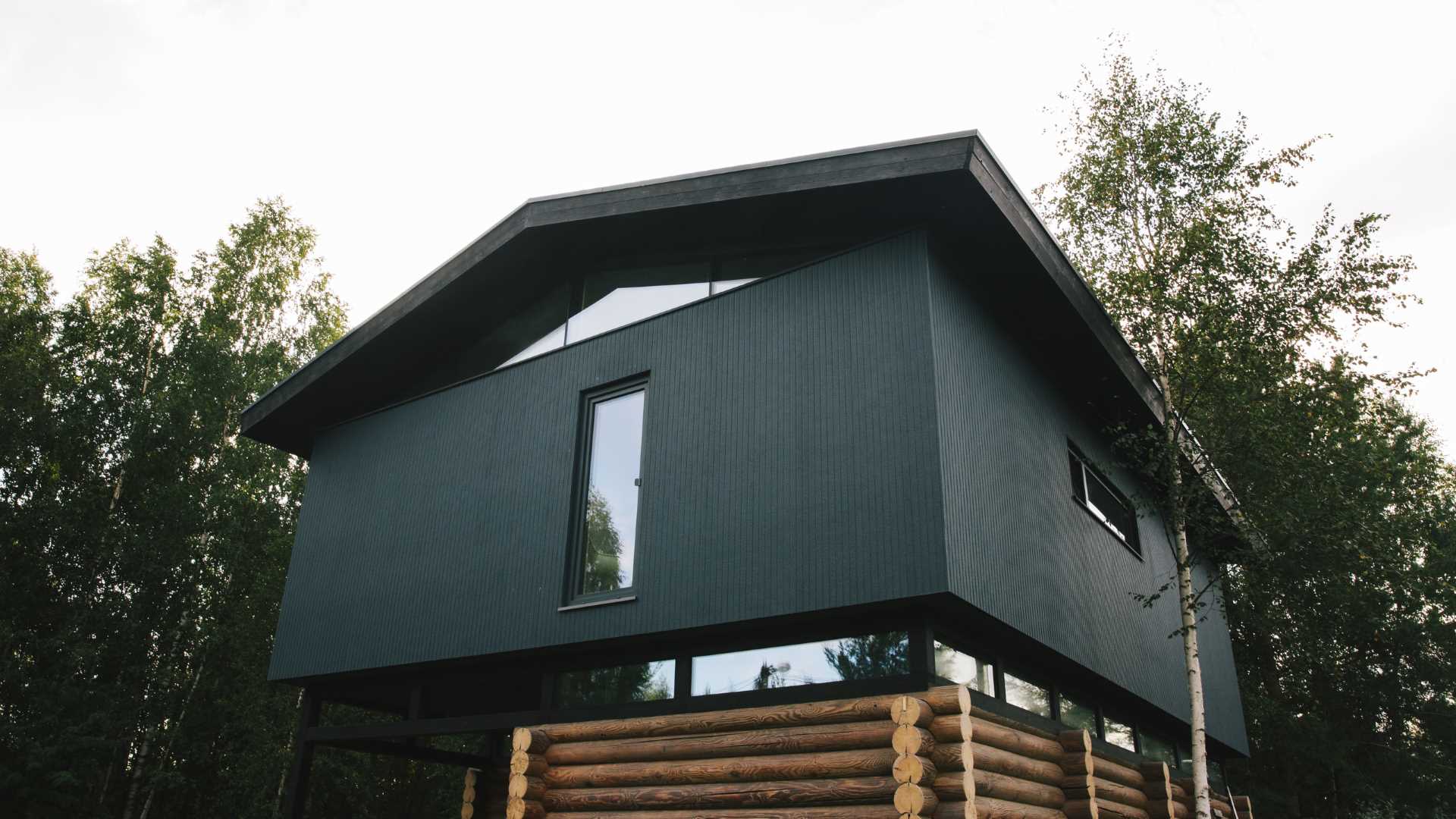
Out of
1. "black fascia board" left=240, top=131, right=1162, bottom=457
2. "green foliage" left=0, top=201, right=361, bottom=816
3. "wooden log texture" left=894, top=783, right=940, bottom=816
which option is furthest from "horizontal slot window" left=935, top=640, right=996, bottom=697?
"green foliage" left=0, top=201, right=361, bottom=816

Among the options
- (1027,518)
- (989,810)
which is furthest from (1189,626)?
(989,810)

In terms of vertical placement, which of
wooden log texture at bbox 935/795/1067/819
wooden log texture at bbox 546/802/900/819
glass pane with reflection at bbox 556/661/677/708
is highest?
glass pane with reflection at bbox 556/661/677/708

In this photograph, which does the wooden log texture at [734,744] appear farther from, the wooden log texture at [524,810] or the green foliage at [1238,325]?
the green foliage at [1238,325]

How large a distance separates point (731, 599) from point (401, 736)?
3.79m

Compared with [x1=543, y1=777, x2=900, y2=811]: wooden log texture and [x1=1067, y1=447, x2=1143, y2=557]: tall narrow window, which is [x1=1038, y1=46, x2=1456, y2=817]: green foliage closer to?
[x1=1067, y1=447, x2=1143, y2=557]: tall narrow window

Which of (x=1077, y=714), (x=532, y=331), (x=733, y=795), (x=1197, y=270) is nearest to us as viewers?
(x=733, y=795)

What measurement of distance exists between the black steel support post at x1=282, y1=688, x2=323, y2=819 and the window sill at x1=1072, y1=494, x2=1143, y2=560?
726 cm

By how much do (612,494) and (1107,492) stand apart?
5.22 meters

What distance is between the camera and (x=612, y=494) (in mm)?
7289

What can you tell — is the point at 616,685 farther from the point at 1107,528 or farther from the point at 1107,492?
the point at 1107,492

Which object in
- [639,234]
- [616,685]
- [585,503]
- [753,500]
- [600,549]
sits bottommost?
[616,685]

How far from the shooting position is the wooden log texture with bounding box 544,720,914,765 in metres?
5.29

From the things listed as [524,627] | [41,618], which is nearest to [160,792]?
[41,618]

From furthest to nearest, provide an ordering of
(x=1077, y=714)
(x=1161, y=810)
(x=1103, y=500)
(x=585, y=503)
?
1. (x=1103, y=500)
2. (x=1161, y=810)
3. (x=1077, y=714)
4. (x=585, y=503)
